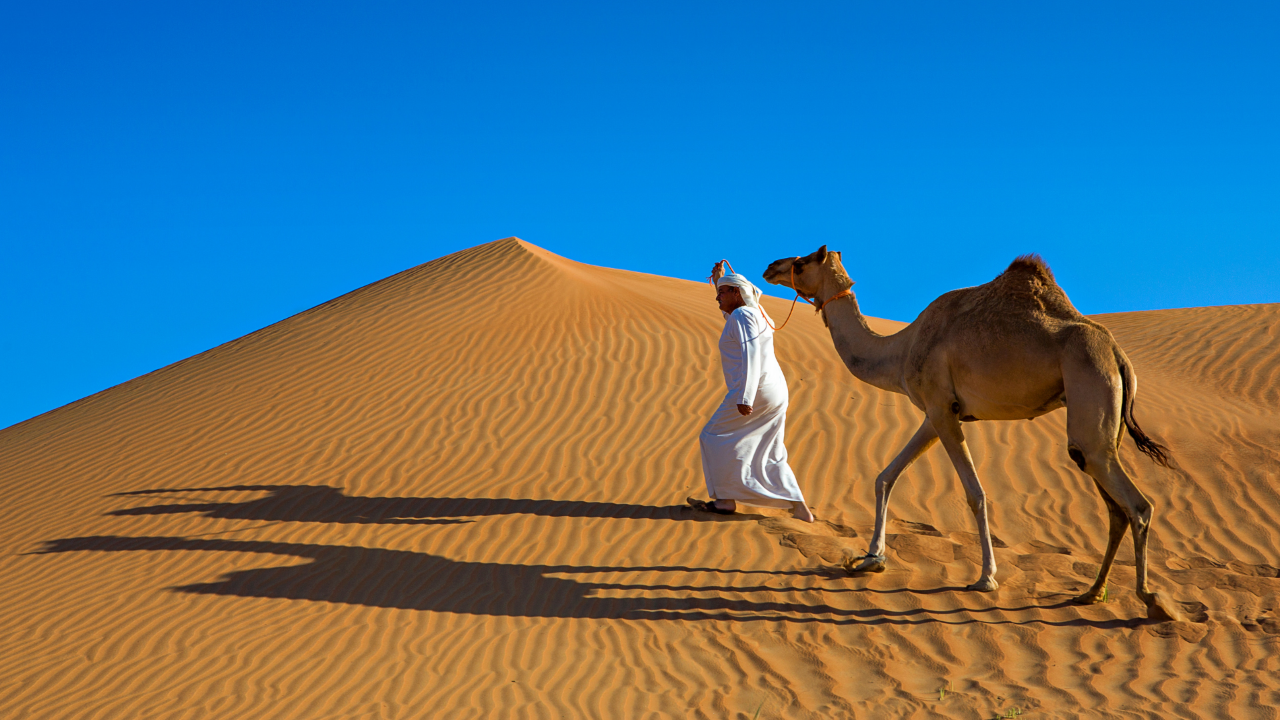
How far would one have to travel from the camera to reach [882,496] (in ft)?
22.5

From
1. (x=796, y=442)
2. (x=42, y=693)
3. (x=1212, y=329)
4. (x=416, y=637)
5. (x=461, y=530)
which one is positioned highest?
(x=1212, y=329)

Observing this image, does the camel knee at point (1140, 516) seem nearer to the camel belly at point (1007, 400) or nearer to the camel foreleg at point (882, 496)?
the camel belly at point (1007, 400)

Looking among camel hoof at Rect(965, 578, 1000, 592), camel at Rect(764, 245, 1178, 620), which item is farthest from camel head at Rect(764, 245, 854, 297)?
camel hoof at Rect(965, 578, 1000, 592)

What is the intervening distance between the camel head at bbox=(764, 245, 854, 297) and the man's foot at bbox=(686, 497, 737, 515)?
205cm

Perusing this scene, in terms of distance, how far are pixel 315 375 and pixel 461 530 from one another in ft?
20.4

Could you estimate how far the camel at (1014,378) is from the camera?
565 cm

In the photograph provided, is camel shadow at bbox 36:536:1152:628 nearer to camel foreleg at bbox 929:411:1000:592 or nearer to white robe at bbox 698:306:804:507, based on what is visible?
camel foreleg at bbox 929:411:1000:592

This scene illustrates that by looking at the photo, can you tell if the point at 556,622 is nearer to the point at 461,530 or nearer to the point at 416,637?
the point at 416,637

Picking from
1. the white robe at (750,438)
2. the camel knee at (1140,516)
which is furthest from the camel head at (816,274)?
the camel knee at (1140,516)

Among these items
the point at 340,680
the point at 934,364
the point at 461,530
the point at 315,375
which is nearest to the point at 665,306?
the point at 315,375

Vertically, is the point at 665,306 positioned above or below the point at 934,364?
above

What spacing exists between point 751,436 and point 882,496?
145cm

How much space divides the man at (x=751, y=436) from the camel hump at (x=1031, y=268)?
2130 mm

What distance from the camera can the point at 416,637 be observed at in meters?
6.24
